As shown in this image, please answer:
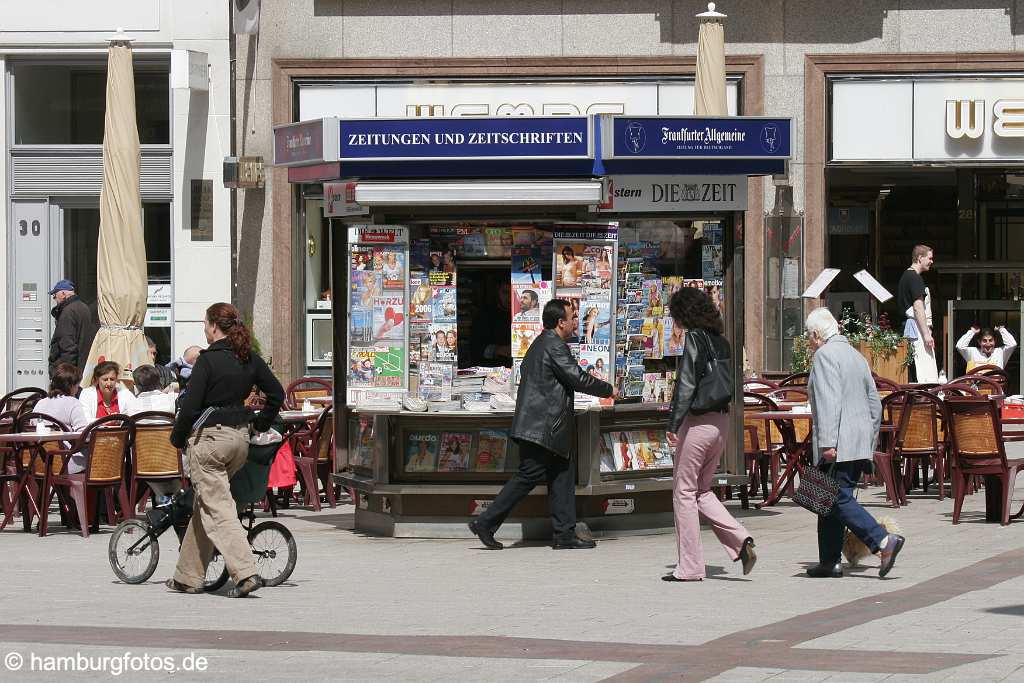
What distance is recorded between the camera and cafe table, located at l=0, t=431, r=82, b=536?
12.6 meters

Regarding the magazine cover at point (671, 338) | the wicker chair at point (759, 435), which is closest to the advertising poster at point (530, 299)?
the magazine cover at point (671, 338)

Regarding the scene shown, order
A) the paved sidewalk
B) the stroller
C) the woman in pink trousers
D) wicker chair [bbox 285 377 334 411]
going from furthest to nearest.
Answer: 1. wicker chair [bbox 285 377 334 411]
2. the woman in pink trousers
3. the stroller
4. the paved sidewalk

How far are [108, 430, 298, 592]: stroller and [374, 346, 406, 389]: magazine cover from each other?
2367mm

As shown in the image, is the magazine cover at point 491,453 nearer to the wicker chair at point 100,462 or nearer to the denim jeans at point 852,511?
the wicker chair at point 100,462

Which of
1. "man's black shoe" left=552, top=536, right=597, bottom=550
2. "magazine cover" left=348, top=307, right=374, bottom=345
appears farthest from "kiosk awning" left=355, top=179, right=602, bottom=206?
"man's black shoe" left=552, top=536, right=597, bottom=550

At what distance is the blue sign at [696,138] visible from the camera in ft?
39.0

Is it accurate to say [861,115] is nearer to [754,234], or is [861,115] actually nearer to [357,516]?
[754,234]

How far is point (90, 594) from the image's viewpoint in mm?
9867

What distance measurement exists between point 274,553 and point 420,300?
9.41ft

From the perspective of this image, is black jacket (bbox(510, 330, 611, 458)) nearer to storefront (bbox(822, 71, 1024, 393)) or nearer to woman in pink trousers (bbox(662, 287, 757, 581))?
woman in pink trousers (bbox(662, 287, 757, 581))

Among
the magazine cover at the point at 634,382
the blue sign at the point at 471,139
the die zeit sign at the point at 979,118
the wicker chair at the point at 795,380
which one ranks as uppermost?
the die zeit sign at the point at 979,118

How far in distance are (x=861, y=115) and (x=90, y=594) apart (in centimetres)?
1240

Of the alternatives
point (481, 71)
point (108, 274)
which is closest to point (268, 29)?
point (481, 71)

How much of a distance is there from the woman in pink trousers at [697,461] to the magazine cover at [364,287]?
2.81 meters
